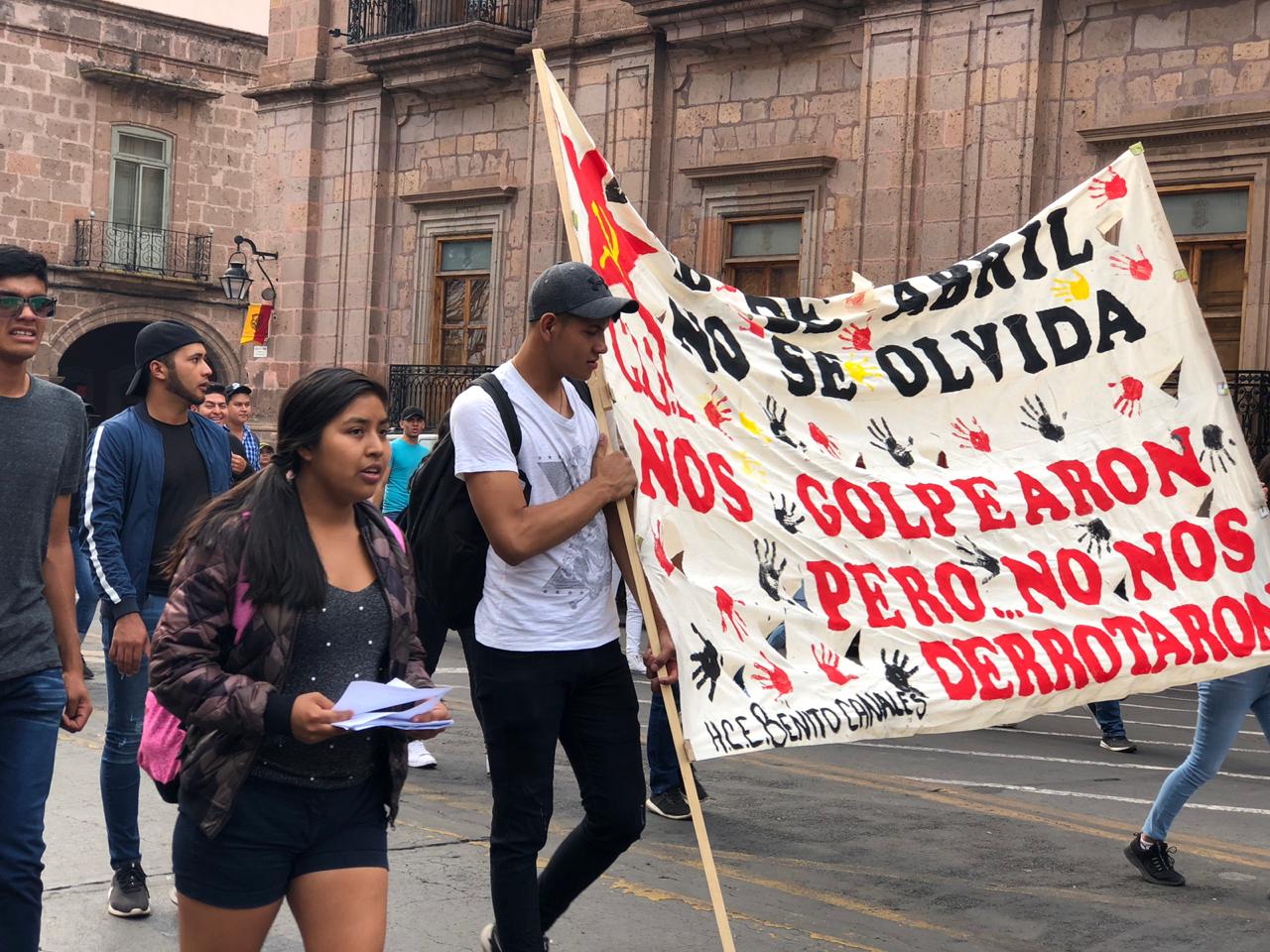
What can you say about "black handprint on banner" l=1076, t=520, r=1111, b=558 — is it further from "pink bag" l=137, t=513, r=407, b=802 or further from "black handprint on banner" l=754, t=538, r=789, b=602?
"pink bag" l=137, t=513, r=407, b=802

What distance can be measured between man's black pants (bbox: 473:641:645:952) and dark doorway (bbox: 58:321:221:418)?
1227 inches

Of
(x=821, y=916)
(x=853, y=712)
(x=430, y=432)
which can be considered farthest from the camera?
(x=430, y=432)

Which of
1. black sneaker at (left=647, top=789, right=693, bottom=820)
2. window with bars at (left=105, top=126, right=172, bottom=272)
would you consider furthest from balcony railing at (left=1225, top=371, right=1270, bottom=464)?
window with bars at (left=105, top=126, right=172, bottom=272)

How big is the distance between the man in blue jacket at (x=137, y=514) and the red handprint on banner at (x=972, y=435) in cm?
241

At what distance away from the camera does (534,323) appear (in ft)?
14.8

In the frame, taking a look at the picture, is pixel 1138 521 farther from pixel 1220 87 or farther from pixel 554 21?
pixel 554 21

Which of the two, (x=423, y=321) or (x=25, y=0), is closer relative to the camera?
(x=423, y=321)

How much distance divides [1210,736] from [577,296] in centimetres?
325

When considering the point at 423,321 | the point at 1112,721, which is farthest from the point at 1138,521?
the point at 423,321

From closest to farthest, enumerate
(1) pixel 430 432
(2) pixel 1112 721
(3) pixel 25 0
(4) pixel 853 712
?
(4) pixel 853 712, (2) pixel 1112 721, (1) pixel 430 432, (3) pixel 25 0

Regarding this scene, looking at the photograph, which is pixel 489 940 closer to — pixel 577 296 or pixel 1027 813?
pixel 577 296

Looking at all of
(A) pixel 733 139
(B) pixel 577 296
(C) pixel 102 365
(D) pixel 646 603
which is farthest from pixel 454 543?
(C) pixel 102 365

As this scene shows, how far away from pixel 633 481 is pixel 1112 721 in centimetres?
637

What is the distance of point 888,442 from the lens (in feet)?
17.6
